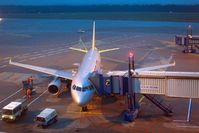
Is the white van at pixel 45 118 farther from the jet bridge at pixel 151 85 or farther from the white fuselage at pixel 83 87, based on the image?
the jet bridge at pixel 151 85

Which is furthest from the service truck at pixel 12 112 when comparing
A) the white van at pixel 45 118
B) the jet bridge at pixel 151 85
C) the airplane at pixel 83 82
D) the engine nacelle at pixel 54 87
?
the jet bridge at pixel 151 85

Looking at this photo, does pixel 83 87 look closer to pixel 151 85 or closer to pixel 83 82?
pixel 83 82

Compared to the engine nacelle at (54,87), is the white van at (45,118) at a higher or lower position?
lower

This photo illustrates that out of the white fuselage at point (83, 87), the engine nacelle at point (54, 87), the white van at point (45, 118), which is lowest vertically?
the white van at point (45, 118)

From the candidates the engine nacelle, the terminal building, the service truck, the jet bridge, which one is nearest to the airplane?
the engine nacelle

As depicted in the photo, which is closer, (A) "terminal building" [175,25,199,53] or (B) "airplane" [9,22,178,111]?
(B) "airplane" [9,22,178,111]

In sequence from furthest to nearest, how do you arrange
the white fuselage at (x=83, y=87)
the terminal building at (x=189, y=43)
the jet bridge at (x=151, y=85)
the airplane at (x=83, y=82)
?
1. the terminal building at (x=189, y=43)
2. the airplane at (x=83, y=82)
3. the white fuselage at (x=83, y=87)
4. the jet bridge at (x=151, y=85)

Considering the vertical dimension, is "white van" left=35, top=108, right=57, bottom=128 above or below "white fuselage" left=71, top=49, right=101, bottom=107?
below

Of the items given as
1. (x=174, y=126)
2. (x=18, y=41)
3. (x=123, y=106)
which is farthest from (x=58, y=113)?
(x=18, y=41)

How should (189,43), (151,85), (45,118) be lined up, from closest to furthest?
(45,118) < (151,85) < (189,43)

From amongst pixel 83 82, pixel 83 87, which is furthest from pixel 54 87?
pixel 83 87

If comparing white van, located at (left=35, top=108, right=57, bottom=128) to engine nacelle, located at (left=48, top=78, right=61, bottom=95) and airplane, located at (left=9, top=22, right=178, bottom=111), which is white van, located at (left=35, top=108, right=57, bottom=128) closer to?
airplane, located at (left=9, top=22, right=178, bottom=111)

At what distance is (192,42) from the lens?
71812mm

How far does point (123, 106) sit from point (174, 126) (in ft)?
24.5
